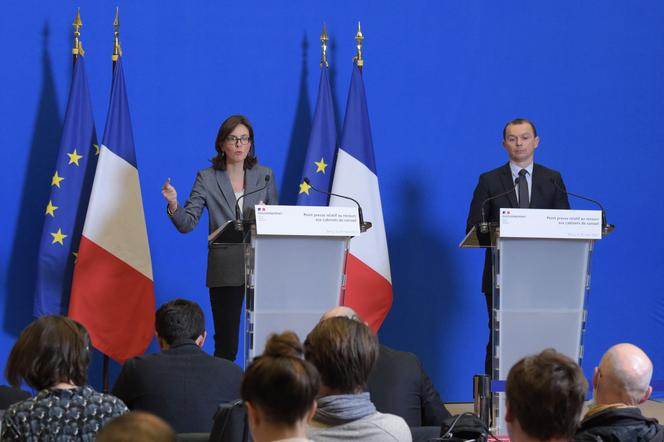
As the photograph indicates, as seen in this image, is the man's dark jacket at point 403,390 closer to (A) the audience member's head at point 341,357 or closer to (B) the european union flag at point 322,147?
(A) the audience member's head at point 341,357

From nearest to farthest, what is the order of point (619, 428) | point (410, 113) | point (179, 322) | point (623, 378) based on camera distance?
1. point (619, 428)
2. point (623, 378)
3. point (179, 322)
4. point (410, 113)

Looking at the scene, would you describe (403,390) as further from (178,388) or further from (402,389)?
(178,388)

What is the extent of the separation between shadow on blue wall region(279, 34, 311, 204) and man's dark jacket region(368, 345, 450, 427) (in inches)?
115

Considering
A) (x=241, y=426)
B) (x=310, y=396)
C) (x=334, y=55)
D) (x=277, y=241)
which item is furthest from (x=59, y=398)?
(x=334, y=55)

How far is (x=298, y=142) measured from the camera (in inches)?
248

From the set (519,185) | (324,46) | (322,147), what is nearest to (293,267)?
(519,185)

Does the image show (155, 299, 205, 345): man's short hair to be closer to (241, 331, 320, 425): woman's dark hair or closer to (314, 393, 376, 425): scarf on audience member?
(314, 393, 376, 425): scarf on audience member

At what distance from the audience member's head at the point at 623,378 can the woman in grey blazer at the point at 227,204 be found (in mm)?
2493

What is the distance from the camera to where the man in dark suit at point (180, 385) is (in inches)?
131

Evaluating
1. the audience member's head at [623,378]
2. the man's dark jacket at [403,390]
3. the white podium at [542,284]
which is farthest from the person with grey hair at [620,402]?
the white podium at [542,284]

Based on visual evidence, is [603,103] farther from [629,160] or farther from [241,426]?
[241,426]

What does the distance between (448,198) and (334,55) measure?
3.90 feet

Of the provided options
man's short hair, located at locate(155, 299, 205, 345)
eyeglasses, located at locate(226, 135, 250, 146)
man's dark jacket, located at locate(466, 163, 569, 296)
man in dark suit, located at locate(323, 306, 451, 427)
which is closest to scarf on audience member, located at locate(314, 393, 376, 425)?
man in dark suit, located at locate(323, 306, 451, 427)

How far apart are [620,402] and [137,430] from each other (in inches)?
66.1
